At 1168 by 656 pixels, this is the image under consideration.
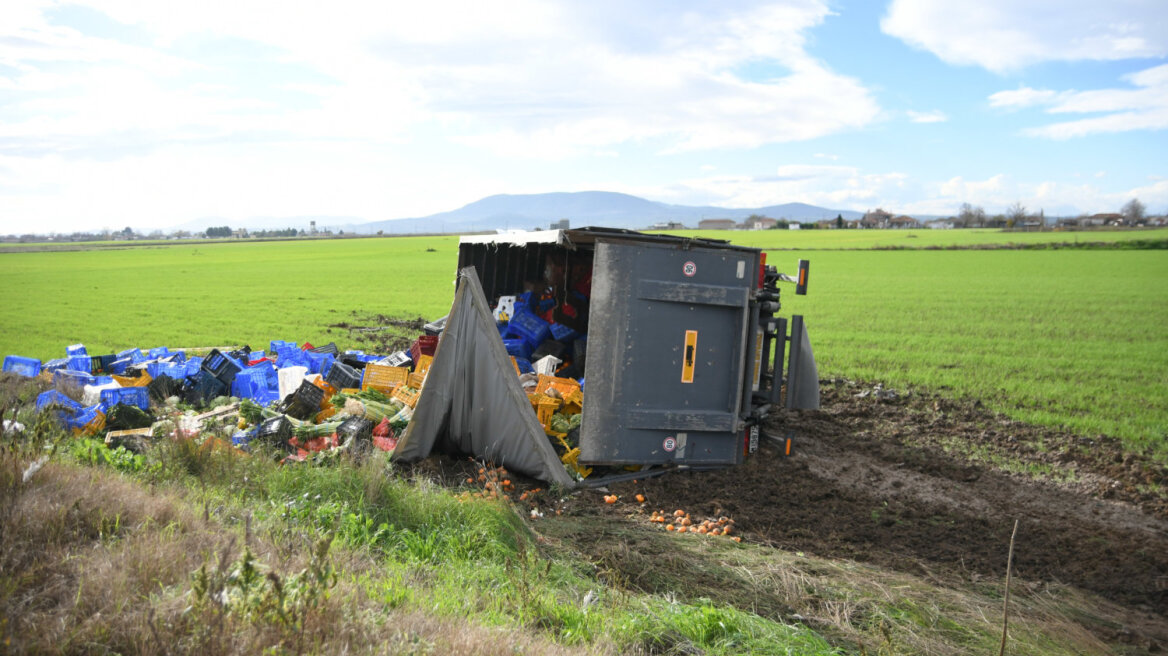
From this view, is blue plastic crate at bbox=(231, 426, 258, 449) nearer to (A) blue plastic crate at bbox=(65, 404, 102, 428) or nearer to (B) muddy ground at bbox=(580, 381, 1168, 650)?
(A) blue plastic crate at bbox=(65, 404, 102, 428)

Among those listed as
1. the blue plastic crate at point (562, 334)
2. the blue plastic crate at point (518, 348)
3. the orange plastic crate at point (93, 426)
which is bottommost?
the orange plastic crate at point (93, 426)

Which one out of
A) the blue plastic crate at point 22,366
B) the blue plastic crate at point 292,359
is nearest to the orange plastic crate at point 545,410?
the blue plastic crate at point 292,359

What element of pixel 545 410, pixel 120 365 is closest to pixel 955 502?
pixel 545 410

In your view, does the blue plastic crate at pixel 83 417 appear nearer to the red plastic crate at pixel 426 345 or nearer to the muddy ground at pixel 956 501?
the red plastic crate at pixel 426 345

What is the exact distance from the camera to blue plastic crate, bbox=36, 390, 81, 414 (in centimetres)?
709

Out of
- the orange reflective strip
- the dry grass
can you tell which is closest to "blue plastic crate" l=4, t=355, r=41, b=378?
the dry grass

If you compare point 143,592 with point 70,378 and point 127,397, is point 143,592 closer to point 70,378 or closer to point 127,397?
point 127,397

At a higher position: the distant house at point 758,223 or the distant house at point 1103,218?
the distant house at point 1103,218

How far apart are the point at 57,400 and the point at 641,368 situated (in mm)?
5792

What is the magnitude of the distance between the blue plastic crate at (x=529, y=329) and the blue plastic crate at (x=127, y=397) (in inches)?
175

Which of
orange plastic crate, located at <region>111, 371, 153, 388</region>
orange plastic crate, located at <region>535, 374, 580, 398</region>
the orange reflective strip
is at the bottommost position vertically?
orange plastic crate, located at <region>111, 371, 153, 388</region>

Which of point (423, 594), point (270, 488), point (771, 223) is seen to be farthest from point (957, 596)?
point (771, 223)

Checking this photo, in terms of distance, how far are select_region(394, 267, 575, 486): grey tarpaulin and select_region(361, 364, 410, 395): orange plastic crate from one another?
201 cm

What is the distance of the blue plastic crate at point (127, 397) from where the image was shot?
7844mm
